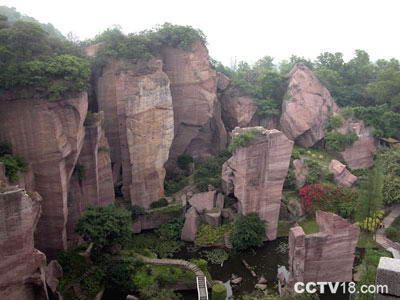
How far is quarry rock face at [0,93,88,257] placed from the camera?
17188 millimetres

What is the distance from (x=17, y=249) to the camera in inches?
532

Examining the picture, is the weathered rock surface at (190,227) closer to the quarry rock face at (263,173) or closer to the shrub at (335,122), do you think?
the quarry rock face at (263,173)

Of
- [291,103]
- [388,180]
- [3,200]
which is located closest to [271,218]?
[388,180]

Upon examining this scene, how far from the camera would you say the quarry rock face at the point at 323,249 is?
16750 millimetres

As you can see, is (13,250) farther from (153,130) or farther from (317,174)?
(317,174)

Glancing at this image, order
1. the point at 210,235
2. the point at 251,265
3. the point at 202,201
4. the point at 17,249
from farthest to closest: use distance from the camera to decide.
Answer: the point at 202,201, the point at 210,235, the point at 251,265, the point at 17,249

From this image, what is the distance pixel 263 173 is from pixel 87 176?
9074 mm

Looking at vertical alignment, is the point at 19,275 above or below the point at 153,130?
below

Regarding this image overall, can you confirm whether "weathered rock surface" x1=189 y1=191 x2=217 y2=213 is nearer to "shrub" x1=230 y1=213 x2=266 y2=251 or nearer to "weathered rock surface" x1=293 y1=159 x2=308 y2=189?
"shrub" x1=230 y1=213 x2=266 y2=251

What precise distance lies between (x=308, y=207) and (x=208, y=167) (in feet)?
21.8

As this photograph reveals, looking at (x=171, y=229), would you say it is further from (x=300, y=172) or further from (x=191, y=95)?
(x=191, y=95)

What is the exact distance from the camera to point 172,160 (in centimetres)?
2820

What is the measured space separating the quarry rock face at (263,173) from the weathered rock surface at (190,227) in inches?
99.9

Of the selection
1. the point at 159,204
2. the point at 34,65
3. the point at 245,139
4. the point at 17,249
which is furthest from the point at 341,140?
the point at 17,249
